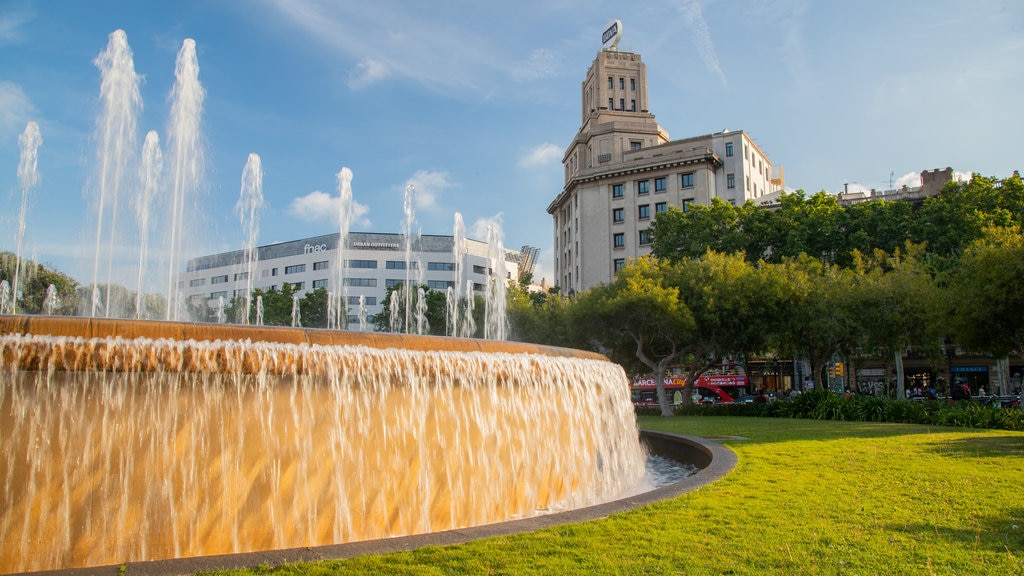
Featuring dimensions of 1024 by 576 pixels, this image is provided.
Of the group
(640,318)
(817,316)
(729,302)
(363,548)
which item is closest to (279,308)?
(640,318)

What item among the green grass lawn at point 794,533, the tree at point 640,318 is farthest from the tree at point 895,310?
the green grass lawn at point 794,533

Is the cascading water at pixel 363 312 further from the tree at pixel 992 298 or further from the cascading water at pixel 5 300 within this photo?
the tree at pixel 992 298

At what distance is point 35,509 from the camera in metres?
5.23

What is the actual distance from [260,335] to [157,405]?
1.02m

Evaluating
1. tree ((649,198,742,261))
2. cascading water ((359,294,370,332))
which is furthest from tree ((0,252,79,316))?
tree ((649,198,742,261))

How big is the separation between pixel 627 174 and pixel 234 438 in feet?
191

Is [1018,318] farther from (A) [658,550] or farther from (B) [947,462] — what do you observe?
(A) [658,550]

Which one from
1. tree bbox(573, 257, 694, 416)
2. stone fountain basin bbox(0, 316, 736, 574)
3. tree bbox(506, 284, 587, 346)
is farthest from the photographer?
tree bbox(506, 284, 587, 346)

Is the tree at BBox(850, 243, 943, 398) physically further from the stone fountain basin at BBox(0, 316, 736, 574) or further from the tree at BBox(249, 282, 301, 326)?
the tree at BBox(249, 282, 301, 326)

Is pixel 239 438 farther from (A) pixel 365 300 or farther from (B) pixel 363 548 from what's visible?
(A) pixel 365 300

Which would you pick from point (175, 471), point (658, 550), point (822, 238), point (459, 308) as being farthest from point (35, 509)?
point (459, 308)

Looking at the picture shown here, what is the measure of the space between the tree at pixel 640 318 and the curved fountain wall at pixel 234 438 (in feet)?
68.4

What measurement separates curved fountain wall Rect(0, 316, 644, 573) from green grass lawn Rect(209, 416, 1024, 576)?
69.1 inches

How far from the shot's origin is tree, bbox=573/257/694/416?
28312mm
